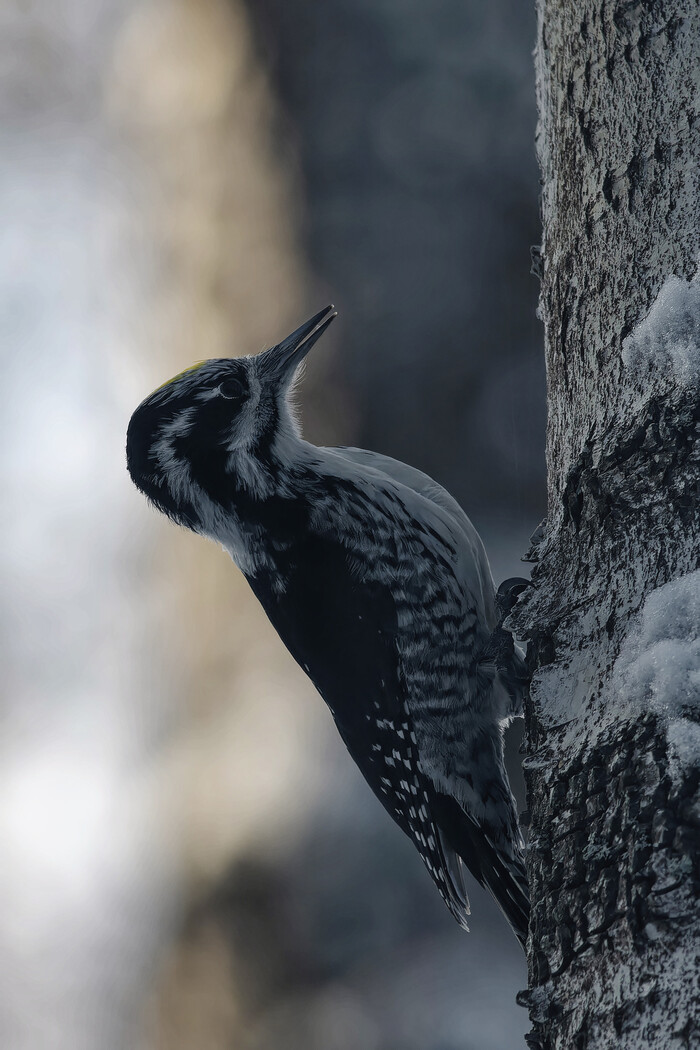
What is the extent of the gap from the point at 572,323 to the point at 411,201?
2.89 m

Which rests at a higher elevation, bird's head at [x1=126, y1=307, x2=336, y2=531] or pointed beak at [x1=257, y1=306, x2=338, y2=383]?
pointed beak at [x1=257, y1=306, x2=338, y2=383]

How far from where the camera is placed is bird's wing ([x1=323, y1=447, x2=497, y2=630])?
2156 mm

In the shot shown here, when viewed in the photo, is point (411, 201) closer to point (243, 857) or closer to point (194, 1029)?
point (243, 857)

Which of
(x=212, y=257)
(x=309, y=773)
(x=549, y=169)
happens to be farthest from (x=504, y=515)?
(x=549, y=169)

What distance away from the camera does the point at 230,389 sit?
7.81 feet

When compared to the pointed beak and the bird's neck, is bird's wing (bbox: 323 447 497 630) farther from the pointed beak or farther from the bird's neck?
the pointed beak

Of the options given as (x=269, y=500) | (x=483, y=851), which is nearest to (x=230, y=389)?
(x=269, y=500)

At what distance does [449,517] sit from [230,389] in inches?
26.2

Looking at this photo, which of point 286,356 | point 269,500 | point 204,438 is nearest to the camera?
point 269,500

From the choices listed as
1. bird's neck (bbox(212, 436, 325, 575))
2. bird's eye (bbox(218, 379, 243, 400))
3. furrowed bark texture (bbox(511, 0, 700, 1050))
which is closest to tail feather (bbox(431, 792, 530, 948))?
bird's neck (bbox(212, 436, 325, 575))

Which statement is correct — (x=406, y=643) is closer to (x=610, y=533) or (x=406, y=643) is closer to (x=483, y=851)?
(x=483, y=851)

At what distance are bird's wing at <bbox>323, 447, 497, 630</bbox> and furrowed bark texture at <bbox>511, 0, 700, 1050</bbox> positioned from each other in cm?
73

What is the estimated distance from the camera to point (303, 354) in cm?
248

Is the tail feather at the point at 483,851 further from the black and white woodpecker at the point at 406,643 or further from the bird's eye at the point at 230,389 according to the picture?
the bird's eye at the point at 230,389
